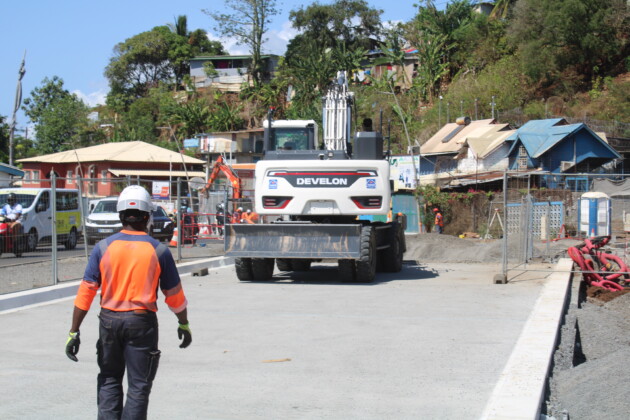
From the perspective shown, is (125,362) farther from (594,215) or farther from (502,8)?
(502,8)

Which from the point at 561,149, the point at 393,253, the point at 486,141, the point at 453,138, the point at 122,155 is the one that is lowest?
the point at 393,253

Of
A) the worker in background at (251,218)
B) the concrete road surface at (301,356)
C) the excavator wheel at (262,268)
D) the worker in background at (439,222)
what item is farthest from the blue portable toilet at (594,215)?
the worker in background at (439,222)

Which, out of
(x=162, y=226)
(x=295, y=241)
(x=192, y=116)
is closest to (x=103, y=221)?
(x=162, y=226)

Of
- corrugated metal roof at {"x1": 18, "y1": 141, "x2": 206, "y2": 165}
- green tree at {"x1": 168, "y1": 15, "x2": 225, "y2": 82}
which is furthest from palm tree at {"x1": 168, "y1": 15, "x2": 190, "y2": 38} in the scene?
corrugated metal roof at {"x1": 18, "y1": 141, "x2": 206, "y2": 165}

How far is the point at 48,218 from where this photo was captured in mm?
17578

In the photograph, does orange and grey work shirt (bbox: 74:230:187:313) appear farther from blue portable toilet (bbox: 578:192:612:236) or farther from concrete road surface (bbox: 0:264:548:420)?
blue portable toilet (bbox: 578:192:612:236)

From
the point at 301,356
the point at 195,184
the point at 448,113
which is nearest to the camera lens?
the point at 301,356

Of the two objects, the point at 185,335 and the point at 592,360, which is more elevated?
the point at 185,335

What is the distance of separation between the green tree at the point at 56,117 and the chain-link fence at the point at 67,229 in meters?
46.9

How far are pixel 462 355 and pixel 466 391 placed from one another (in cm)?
152

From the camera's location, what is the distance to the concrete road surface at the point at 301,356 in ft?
20.3

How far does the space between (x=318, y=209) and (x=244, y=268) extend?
1935mm

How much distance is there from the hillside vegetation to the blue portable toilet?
24.7 metres

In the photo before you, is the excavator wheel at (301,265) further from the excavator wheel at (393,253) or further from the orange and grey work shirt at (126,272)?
the orange and grey work shirt at (126,272)
